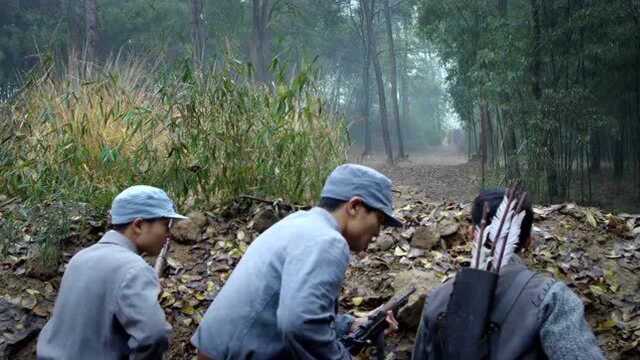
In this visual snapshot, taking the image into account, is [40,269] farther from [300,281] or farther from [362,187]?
[300,281]

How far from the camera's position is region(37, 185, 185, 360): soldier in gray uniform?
2.96 metres

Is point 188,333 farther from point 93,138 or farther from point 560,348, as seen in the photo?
point 560,348

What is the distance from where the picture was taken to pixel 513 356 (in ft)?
7.72

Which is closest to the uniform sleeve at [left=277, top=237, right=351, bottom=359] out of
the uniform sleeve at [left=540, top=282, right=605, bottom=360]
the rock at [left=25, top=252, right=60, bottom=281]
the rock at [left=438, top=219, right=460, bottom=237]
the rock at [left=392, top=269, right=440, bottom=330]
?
the uniform sleeve at [left=540, top=282, right=605, bottom=360]

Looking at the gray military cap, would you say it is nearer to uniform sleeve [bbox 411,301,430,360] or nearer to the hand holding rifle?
uniform sleeve [bbox 411,301,430,360]

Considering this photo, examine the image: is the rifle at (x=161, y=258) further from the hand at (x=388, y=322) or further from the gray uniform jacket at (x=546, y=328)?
the gray uniform jacket at (x=546, y=328)

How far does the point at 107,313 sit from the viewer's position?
9.83ft

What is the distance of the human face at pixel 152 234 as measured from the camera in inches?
129

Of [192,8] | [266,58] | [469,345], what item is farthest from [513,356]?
[266,58]

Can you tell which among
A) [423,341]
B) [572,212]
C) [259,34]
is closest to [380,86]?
[259,34]

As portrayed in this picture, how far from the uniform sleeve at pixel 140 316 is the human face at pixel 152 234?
0.29 meters

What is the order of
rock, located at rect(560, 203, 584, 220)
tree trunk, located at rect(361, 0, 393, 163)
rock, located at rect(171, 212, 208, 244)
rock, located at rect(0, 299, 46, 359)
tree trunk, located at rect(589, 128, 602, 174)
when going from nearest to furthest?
1. rock, located at rect(0, 299, 46, 359)
2. rock, located at rect(171, 212, 208, 244)
3. rock, located at rect(560, 203, 584, 220)
4. tree trunk, located at rect(589, 128, 602, 174)
5. tree trunk, located at rect(361, 0, 393, 163)

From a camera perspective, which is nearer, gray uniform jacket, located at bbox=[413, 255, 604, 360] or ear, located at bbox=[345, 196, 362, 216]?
gray uniform jacket, located at bbox=[413, 255, 604, 360]

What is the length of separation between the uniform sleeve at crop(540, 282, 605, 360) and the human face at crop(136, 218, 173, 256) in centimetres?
168
